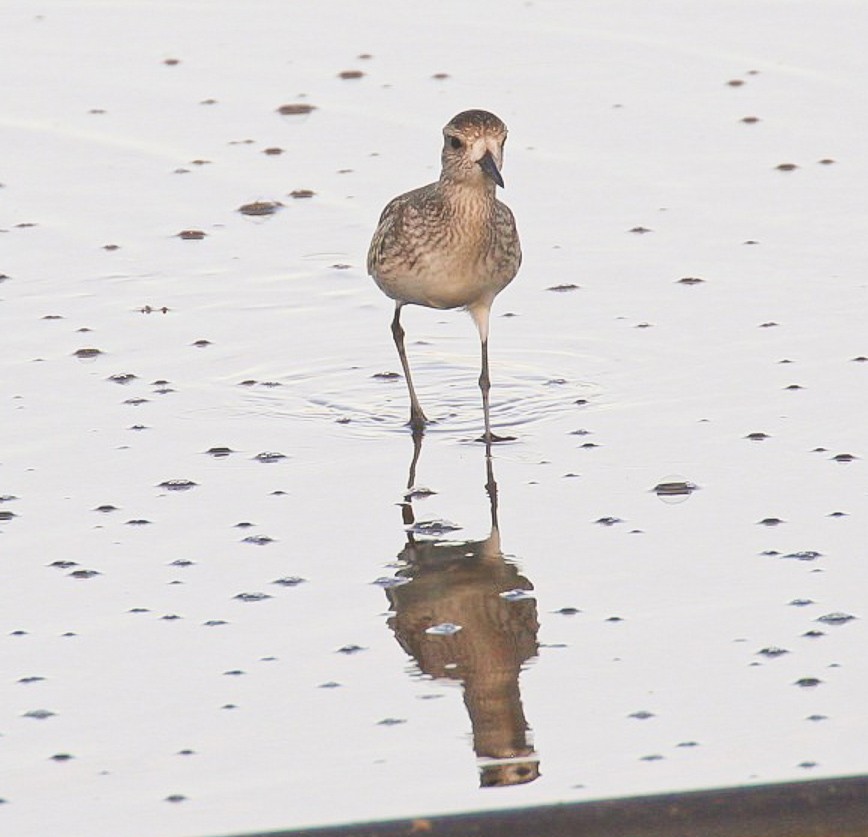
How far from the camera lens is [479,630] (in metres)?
7.91

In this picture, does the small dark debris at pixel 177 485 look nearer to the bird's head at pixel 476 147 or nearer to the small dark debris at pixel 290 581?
the small dark debris at pixel 290 581

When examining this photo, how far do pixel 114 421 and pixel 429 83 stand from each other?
21.3ft

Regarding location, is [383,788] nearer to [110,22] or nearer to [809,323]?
[809,323]

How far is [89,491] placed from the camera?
9438 millimetres

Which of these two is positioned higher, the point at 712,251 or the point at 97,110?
the point at 97,110

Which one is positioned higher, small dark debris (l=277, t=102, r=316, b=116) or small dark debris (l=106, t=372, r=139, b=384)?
small dark debris (l=277, t=102, r=316, b=116)

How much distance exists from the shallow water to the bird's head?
1.18 m

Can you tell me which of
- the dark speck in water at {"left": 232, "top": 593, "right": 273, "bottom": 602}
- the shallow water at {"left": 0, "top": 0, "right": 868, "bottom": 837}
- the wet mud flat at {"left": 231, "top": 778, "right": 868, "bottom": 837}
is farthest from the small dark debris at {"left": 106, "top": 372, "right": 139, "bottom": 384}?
the wet mud flat at {"left": 231, "top": 778, "right": 868, "bottom": 837}

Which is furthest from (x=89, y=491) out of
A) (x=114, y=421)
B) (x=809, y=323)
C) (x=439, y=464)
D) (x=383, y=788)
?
(x=809, y=323)

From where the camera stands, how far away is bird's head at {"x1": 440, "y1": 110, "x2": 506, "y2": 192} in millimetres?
9844

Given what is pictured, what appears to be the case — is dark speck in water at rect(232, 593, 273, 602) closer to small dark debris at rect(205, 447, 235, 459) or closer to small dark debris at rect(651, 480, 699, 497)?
small dark debris at rect(205, 447, 235, 459)

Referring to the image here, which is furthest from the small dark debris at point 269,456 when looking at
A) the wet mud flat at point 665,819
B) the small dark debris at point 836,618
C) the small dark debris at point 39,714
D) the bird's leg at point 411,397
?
the wet mud flat at point 665,819

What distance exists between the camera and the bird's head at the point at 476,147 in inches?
388

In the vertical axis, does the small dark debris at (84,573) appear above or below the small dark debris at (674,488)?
above
